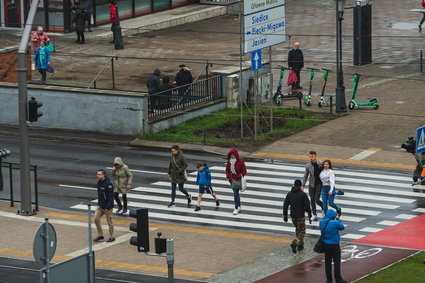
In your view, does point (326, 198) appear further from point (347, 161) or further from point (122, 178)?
point (347, 161)

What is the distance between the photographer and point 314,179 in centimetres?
3188

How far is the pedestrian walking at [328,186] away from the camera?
31.3 meters

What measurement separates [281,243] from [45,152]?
544 inches

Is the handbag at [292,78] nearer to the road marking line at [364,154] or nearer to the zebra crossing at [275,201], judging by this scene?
the road marking line at [364,154]

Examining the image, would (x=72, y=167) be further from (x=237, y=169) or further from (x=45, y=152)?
(x=237, y=169)

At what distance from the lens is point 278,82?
1953 inches

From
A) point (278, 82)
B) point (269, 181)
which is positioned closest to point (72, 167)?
point (269, 181)

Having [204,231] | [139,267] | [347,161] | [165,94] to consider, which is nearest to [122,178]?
[204,231]

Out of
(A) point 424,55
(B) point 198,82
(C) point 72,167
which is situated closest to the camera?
(C) point 72,167

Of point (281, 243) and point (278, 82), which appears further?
point (278, 82)

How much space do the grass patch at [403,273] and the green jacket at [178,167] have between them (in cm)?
767

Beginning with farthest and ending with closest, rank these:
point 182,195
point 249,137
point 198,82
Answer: point 198,82 → point 249,137 → point 182,195

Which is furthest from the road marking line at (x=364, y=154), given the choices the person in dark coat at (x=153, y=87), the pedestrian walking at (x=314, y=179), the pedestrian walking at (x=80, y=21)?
the pedestrian walking at (x=80, y=21)

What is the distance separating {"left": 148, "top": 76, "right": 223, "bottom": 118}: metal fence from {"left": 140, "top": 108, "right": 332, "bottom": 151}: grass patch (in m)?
0.68
